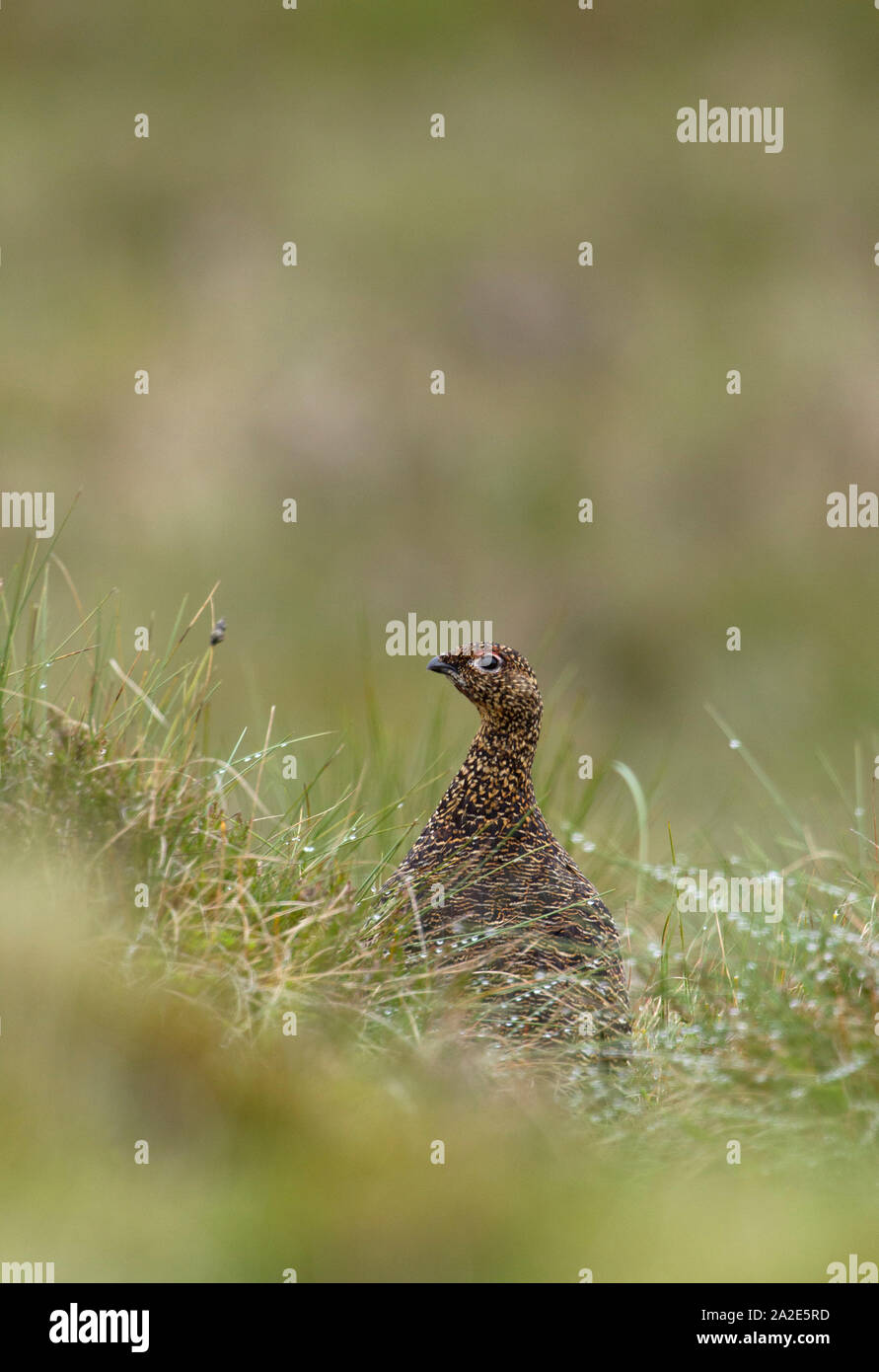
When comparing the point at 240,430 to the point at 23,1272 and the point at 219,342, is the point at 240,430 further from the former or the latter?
the point at 23,1272

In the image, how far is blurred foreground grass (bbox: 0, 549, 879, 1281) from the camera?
146 inches

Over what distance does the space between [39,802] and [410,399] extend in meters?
24.8

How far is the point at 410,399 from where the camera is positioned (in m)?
29.3

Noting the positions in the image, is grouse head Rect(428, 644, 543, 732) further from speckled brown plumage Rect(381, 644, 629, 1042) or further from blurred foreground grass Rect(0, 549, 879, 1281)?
blurred foreground grass Rect(0, 549, 879, 1281)

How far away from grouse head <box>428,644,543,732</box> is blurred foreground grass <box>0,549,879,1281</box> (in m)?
0.54

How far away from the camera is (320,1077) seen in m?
4.32

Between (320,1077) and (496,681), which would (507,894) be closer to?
(496,681)

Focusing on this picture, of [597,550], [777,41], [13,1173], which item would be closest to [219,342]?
[597,550]

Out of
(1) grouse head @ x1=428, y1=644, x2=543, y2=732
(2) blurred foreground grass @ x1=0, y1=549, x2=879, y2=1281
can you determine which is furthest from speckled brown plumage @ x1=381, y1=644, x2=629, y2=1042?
(2) blurred foreground grass @ x1=0, y1=549, x2=879, y2=1281

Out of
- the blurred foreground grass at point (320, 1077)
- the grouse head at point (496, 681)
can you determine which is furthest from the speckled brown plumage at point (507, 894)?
the blurred foreground grass at point (320, 1077)

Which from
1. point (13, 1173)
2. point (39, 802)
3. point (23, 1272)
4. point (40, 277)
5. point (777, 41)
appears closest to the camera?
point (23, 1272)

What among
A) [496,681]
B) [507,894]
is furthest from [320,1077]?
[496,681]

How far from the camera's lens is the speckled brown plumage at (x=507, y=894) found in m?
5.23
